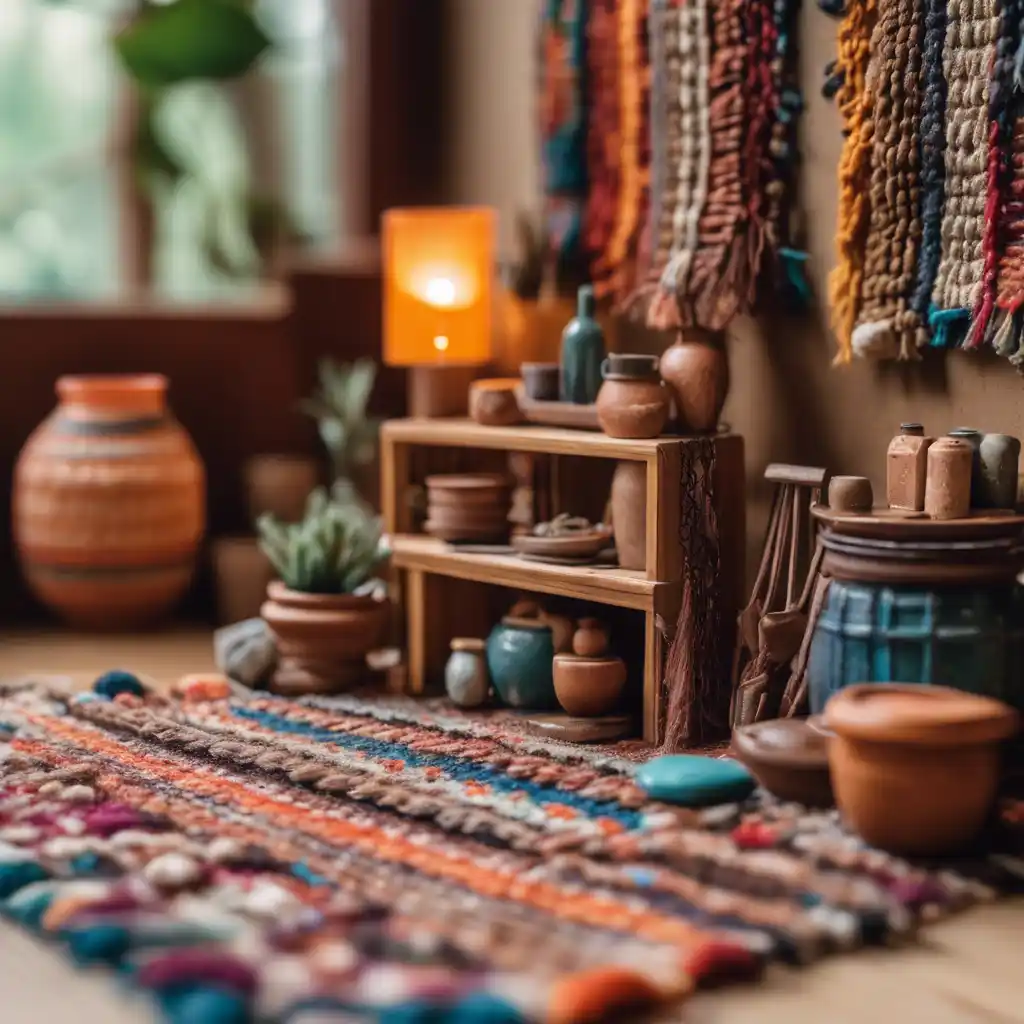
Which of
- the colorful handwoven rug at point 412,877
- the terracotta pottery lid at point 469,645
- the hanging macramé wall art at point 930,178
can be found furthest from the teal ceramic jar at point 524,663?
the hanging macramé wall art at point 930,178

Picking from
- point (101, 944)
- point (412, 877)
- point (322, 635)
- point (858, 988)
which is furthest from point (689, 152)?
point (101, 944)

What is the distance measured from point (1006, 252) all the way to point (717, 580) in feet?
2.52

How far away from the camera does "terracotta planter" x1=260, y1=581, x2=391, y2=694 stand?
339 centimetres

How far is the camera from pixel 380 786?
107 inches

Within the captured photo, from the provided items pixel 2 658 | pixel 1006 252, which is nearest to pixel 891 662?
pixel 1006 252

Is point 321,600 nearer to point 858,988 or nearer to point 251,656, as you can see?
point 251,656

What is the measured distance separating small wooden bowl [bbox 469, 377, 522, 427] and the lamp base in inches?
7.7

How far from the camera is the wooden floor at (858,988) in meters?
1.93

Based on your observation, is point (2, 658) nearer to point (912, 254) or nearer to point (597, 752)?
point (597, 752)

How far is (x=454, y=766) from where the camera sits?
Answer: 2.87 metres

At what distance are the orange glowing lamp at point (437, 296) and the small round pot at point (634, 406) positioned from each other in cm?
58

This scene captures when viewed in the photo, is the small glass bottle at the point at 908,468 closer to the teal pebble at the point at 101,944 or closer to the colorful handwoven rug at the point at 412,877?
the colorful handwoven rug at the point at 412,877

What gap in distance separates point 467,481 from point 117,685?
82 centimetres

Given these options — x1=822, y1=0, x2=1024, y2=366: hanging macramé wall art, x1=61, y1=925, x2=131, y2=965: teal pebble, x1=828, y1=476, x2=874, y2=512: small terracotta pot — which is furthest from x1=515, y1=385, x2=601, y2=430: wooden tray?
x1=61, y1=925, x2=131, y2=965: teal pebble
